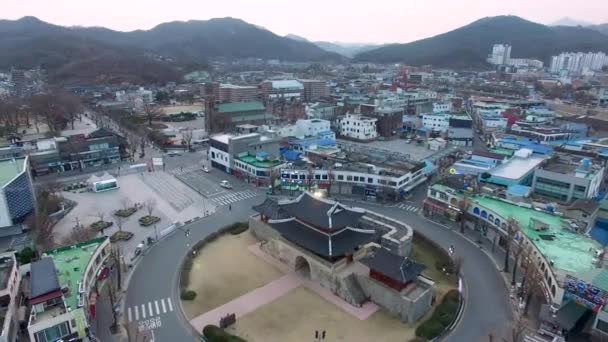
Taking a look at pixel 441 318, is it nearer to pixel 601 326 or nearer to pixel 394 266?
pixel 394 266

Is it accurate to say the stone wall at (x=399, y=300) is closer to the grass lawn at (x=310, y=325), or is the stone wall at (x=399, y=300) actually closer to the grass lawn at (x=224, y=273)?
the grass lawn at (x=310, y=325)

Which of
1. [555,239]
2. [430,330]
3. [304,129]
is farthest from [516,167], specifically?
[304,129]

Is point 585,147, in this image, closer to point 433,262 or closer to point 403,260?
point 433,262

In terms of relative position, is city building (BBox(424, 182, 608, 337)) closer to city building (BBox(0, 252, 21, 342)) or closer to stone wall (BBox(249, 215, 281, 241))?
stone wall (BBox(249, 215, 281, 241))

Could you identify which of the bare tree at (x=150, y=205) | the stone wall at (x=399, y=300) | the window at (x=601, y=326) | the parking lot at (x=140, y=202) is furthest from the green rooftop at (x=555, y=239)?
the bare tree at (x=150, y=205)

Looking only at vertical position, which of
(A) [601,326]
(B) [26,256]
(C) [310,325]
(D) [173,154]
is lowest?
(C) [310,325]

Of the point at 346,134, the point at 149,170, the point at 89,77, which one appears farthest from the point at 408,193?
the point at 89,77
